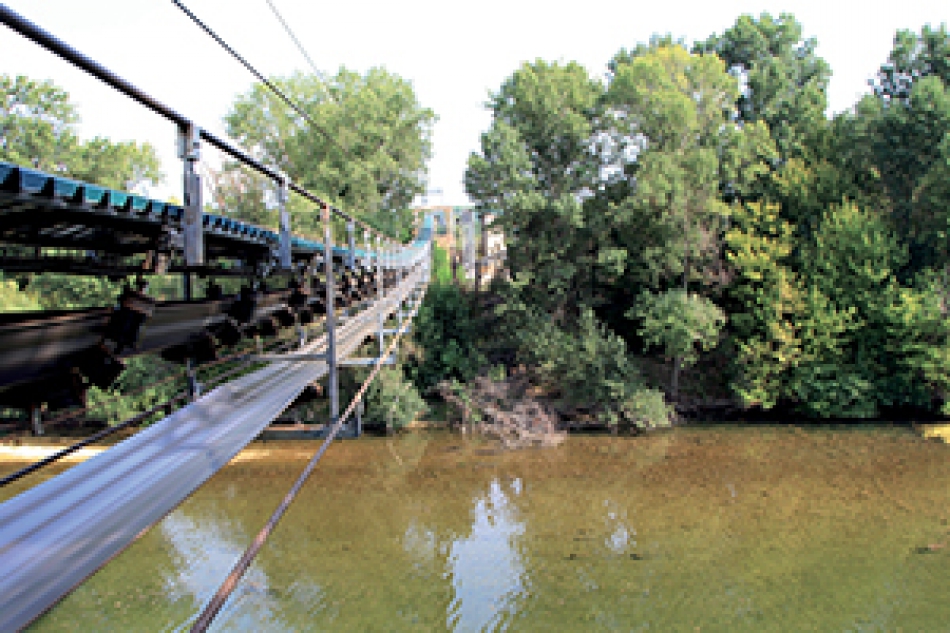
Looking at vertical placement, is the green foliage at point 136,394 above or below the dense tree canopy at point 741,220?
below

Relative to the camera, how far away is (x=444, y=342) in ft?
57.4

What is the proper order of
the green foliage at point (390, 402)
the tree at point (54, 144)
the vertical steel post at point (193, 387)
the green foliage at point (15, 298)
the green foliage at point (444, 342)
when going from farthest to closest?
the tree at point (54, 144)
the green foliage at point (444, 342)
the green foliage at point (15, 298)
the green foliage at point (390, 402)
the vertical steel post at point (193, 387)

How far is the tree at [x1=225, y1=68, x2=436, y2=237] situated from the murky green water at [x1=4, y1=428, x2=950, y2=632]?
11693 millimetres

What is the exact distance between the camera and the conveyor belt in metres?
1.94

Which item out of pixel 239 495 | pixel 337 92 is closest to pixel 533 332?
pixel 239 495

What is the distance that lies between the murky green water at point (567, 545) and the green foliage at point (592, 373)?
1.04 m

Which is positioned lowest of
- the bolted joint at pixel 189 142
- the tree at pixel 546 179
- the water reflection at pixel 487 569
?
the water reflection at pixel 487 569

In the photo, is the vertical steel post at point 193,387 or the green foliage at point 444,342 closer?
the vertical steel post at point 193,387

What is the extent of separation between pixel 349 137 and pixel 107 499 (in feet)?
72.0

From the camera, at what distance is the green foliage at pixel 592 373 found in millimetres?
14609

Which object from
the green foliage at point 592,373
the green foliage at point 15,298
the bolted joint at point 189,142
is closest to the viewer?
the bolted joint at point 189,142

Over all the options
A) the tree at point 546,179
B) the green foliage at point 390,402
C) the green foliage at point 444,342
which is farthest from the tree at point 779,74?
the green foliage at point 390,402

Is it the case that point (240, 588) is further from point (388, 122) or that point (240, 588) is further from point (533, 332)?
point (388, 122)

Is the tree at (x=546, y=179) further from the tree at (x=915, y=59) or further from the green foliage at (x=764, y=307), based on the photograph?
the tree at (x=915, y=59)
